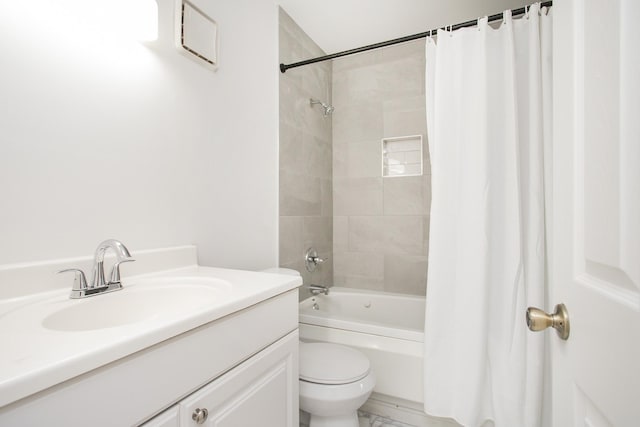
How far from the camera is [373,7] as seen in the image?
202 centimetres

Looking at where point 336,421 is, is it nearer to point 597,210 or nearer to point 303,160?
point 597,210

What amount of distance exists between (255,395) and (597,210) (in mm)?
885

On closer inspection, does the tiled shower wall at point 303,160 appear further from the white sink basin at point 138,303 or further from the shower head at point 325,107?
the white sink basin at point 138,303

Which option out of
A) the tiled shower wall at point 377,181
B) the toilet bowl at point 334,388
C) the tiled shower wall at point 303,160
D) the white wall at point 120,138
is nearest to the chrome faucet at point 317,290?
the tiled shower wall at point 303,160

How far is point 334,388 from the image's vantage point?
3.99 feet

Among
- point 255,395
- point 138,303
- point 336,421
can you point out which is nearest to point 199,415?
point 255,395

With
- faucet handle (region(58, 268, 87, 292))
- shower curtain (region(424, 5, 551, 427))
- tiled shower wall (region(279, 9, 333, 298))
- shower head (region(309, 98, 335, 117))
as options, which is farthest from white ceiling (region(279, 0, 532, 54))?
faucet handle (region(58, 268, 87, 292))

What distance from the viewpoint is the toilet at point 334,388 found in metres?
1.20

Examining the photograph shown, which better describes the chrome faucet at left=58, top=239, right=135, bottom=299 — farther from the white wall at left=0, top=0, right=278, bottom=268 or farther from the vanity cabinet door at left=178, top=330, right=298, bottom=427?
the vanity cabinet door at left=178, top=330, right=298, bottom=427

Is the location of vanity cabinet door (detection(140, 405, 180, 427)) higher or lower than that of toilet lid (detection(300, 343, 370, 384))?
higher

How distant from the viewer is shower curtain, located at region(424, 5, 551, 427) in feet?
4.18

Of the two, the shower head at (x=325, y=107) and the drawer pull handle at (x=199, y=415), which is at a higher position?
the shower head at (x=325, y=107)

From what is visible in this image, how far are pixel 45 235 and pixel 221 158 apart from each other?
0.75m

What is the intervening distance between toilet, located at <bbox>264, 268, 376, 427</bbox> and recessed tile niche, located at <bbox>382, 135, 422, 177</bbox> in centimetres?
152
